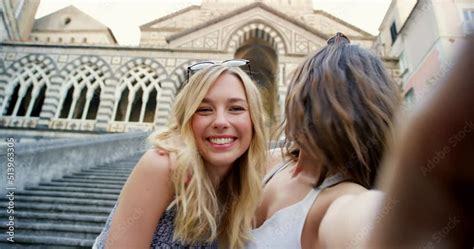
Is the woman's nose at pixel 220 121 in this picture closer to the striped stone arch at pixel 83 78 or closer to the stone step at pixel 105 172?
the stone step at pixel 105 172

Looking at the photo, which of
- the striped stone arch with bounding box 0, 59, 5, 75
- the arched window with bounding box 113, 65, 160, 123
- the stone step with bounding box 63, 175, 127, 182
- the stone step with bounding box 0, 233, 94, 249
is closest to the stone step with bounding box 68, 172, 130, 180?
the stone step with bounding box 63, 175, 127, 182

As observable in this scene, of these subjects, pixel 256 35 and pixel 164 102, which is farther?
pixel 256 35

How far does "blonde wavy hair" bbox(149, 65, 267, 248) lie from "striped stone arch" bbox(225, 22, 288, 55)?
558 inches

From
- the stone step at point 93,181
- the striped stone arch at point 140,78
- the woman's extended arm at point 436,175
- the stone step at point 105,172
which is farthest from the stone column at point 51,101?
the woman's extended arm at point 436,175

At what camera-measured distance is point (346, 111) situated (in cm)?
112

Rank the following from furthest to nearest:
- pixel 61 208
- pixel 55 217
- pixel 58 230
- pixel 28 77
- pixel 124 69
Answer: pixel 28 77 < pixel 124 69 < pixel 61 208 < pixel 55 217 < pixel 58 230

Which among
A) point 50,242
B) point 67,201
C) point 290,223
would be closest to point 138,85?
point 67,201

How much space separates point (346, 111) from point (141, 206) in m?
1.04

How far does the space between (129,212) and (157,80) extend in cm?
1418

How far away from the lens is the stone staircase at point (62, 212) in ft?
11.2

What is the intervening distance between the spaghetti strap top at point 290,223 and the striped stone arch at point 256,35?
48.5ft

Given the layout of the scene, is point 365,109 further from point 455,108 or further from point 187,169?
point 187,169
